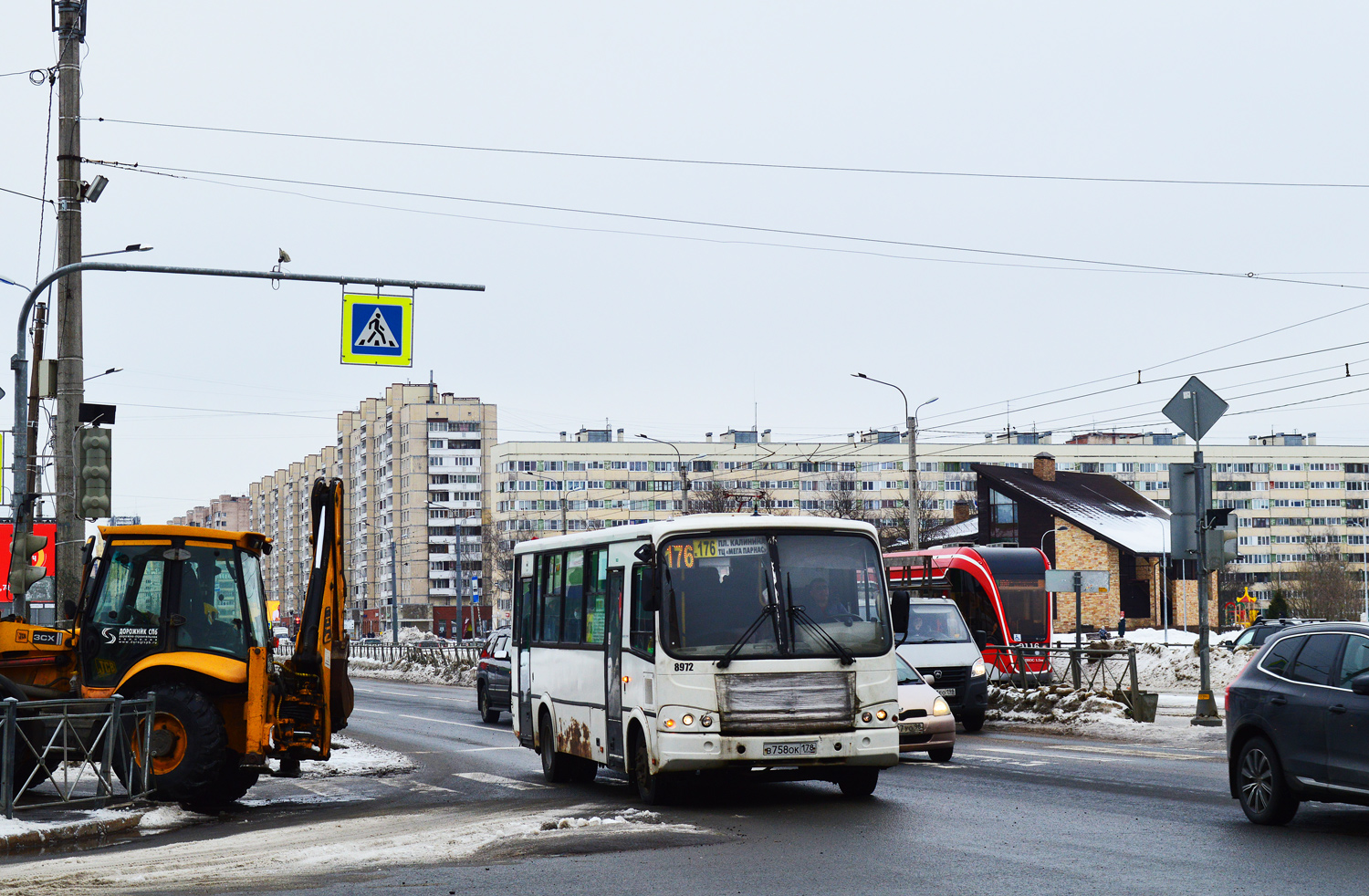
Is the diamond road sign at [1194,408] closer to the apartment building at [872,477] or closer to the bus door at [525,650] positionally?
the bus door at [525,650]

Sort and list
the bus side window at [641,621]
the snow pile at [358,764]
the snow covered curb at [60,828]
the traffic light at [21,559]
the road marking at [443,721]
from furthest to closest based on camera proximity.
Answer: the road marking at [443,721]
the traffic light at [21,559]
the snow pile at [358,764]
the bus side window at [641,621]
the snow covered curb at [60,828]

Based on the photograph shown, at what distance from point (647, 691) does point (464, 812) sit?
1.96 metres

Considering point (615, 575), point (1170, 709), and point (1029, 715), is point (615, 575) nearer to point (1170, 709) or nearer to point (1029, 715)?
point (1029, 715)

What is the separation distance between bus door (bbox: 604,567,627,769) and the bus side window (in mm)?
398

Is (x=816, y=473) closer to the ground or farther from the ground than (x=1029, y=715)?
farther from the ground

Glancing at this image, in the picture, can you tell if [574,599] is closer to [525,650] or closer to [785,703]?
[525,650]

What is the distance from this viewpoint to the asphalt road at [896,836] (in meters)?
9.61

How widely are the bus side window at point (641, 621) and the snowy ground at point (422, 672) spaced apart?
3616 cm

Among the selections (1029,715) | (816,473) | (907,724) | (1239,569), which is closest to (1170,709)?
(1029,715)

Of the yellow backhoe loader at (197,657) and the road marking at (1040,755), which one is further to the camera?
the road marking at (1040,755)

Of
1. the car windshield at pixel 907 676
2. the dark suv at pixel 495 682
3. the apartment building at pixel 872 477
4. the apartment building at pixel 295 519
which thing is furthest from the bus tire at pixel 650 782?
the apartment building at pixel 295 519

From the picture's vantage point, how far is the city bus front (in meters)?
13.6

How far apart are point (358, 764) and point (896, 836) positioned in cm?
1047

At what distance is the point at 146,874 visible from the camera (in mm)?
10570
